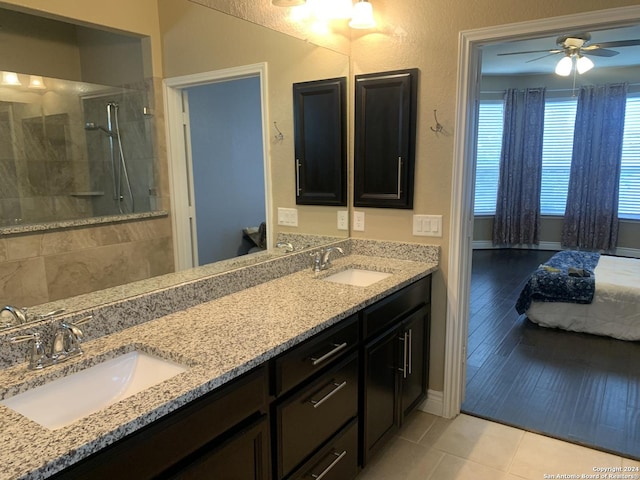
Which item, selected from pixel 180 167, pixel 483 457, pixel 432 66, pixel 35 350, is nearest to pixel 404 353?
pixel 483 457

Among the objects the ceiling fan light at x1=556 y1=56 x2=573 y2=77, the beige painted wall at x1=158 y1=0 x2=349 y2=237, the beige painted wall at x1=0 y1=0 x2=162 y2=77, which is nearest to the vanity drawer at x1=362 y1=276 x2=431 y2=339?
the beige painted wall at x1=158 y1=0 x2=349 y2=237

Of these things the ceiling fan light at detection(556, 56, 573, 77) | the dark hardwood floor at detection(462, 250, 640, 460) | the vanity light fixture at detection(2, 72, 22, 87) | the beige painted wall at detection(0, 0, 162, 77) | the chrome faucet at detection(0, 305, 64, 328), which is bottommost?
the dark hardwood floor at detection(462, 250, 640, 460)

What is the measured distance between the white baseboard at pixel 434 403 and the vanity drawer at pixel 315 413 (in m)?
0.91

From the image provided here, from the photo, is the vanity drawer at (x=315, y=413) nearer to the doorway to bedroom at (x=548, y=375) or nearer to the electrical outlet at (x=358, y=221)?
the electrical outlet at (x=358, y=221)

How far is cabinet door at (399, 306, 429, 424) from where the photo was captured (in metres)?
2.38

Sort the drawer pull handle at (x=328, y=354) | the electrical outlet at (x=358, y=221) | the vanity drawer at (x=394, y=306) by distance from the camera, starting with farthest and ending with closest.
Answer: the electrical outlet at (x=358, y=221)
the vanity drawer at (x=394, y=306)
the drawer pull handle at (x=328, y=354)

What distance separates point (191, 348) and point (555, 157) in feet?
23.0

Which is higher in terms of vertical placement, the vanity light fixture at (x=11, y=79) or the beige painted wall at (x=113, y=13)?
the beige painted wall at (x=113, y=13)

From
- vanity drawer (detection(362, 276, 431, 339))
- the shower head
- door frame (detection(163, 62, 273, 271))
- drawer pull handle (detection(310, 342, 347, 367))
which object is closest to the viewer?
the shower head

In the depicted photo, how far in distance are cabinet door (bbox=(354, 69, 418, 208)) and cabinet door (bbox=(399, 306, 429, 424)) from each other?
66 cm

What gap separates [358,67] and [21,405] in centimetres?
230

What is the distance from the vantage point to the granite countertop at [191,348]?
976 millimetres

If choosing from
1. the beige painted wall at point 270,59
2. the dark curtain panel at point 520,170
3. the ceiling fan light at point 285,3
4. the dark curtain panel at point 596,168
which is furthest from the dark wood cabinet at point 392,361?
the dark curtain panel at point 596,168

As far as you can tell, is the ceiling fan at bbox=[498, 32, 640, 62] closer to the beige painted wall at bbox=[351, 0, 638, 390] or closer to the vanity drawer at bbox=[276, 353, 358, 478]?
the beige painted wall at bbox=[351, 0, 638, 390]
